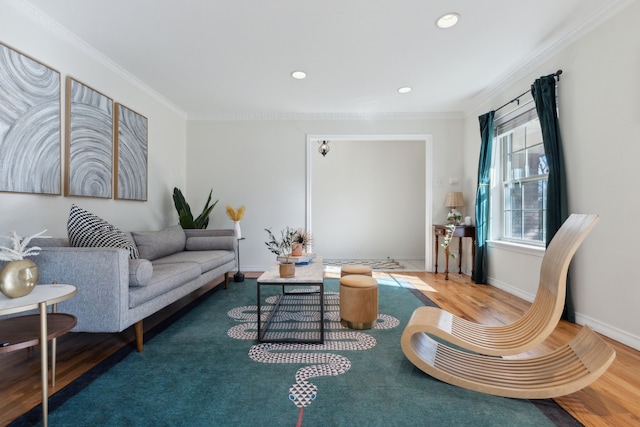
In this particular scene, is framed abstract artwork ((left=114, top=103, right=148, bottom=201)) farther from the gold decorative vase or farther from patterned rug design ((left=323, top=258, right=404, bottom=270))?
patterned rug design ((left=323, top=258, right=404, bottom=270))

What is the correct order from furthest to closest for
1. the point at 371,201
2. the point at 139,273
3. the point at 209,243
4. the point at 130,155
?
the point at 371,201 → the point at 209,243 → the point at 130,155 → the point at 139,273

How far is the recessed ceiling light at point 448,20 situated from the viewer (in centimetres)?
237

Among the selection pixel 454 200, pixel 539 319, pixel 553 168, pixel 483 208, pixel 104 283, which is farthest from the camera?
pixel 454 200

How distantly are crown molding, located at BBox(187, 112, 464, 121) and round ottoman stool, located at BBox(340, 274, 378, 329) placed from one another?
3.18 meters

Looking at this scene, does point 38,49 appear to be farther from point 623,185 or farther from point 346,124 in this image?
point 623,185

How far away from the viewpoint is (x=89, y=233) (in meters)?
2.10

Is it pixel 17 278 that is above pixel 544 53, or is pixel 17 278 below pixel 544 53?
below

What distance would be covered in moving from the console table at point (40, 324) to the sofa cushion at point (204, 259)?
A: 50.3 inches

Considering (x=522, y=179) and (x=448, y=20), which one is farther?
(x=522, y=179)

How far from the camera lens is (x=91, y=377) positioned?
166cm

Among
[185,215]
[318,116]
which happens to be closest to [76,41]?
[185,215]

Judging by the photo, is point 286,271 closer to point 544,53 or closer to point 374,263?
point 544,53

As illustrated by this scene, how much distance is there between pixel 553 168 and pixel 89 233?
3804 millimetres

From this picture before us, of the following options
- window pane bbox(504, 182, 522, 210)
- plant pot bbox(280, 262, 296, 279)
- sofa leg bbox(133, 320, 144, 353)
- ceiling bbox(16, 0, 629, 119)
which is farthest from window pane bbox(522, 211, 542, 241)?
sofa leg bbox(133, 320, 144, 353)
